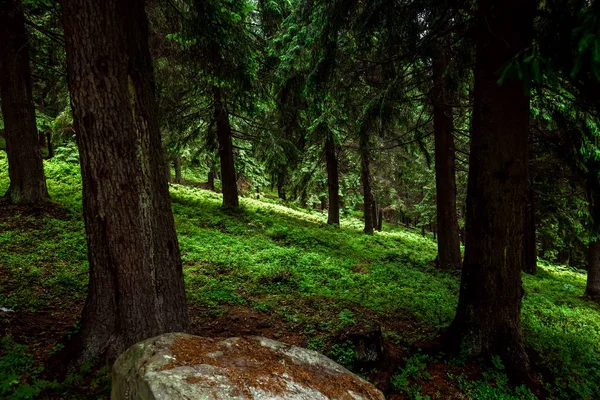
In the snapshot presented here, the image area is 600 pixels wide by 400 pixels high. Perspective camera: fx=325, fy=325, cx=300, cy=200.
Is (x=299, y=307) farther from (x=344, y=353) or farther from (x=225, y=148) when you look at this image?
(x=225, y=148)

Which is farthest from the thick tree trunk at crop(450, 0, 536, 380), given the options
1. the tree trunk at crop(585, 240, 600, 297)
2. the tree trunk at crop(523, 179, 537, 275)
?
the tree trunk at crop(523, 179, 537, 275)

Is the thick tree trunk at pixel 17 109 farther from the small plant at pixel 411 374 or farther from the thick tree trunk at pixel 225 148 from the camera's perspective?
the small plant at pixel 411 374

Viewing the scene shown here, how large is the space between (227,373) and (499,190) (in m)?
3.87

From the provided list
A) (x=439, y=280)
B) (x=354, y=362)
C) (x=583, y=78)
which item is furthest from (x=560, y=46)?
(x=439, y=280)

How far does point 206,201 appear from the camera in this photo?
46.4ft

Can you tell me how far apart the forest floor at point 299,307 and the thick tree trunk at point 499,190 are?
1.31 feet

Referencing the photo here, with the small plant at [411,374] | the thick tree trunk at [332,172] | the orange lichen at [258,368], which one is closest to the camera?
the orange lichen at [258,368]

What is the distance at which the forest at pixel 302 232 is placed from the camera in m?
3.35

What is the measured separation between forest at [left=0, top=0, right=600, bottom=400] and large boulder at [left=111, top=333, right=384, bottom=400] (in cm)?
109

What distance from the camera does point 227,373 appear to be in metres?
2.35

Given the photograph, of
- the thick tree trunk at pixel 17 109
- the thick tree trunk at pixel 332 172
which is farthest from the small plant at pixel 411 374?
the thick tree trunk at pixel 332 172

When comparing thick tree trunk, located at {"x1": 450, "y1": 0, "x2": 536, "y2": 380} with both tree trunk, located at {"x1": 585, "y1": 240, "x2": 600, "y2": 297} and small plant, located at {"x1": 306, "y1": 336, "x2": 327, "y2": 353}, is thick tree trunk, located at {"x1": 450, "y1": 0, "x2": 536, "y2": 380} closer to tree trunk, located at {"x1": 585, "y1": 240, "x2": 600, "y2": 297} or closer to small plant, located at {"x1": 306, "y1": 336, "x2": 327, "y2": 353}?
small plant, located at {"x1": 306, "y1": 336, "x2": 327, "y2": 353}

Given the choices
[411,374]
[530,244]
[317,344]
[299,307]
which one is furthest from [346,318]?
[530,244]

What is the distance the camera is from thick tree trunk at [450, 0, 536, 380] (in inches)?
163
